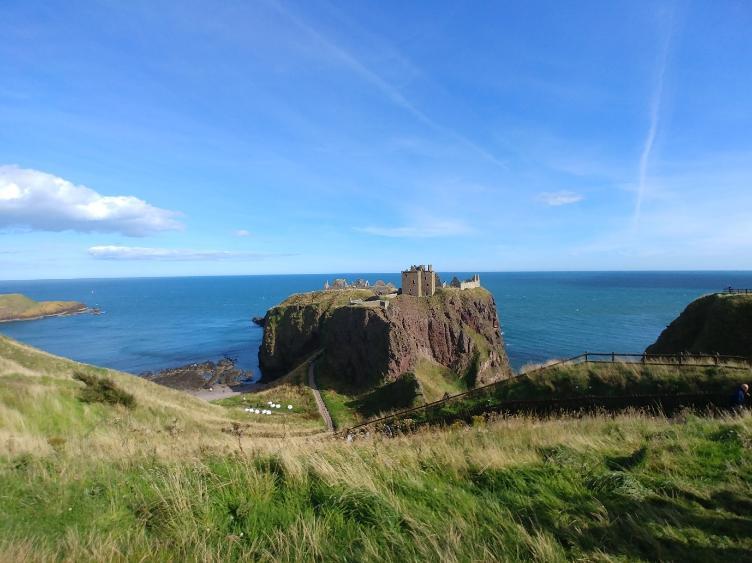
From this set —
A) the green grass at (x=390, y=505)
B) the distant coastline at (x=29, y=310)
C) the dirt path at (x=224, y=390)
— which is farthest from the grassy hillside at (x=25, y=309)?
the green grass at (x=390, y=505)

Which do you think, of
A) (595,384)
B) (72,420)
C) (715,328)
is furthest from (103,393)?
(715,328)

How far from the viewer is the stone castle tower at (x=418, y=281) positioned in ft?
234

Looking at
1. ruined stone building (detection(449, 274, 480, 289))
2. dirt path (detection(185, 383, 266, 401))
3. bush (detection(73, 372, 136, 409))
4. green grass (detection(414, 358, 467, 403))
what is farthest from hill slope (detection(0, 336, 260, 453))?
ruined stone building (detection(449, 274, 480, 289))

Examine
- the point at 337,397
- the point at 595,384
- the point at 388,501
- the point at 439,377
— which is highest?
the point at 388,501

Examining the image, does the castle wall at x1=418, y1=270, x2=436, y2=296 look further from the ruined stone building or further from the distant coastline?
the distant coastline

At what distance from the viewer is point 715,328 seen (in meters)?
34.1

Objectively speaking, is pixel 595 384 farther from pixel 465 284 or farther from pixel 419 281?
pixel 465 284

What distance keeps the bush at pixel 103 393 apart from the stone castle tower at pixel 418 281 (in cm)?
5396

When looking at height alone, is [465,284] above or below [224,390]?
above

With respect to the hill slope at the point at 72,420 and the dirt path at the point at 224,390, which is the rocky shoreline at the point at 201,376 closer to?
the dirt path at the point at 224,390

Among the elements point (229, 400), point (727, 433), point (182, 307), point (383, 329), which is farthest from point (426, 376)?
point (182, 307)

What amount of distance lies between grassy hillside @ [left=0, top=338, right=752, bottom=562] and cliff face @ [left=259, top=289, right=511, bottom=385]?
50.8m

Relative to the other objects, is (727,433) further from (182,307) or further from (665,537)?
(182,307)

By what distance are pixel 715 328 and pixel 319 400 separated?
44.1 metres
